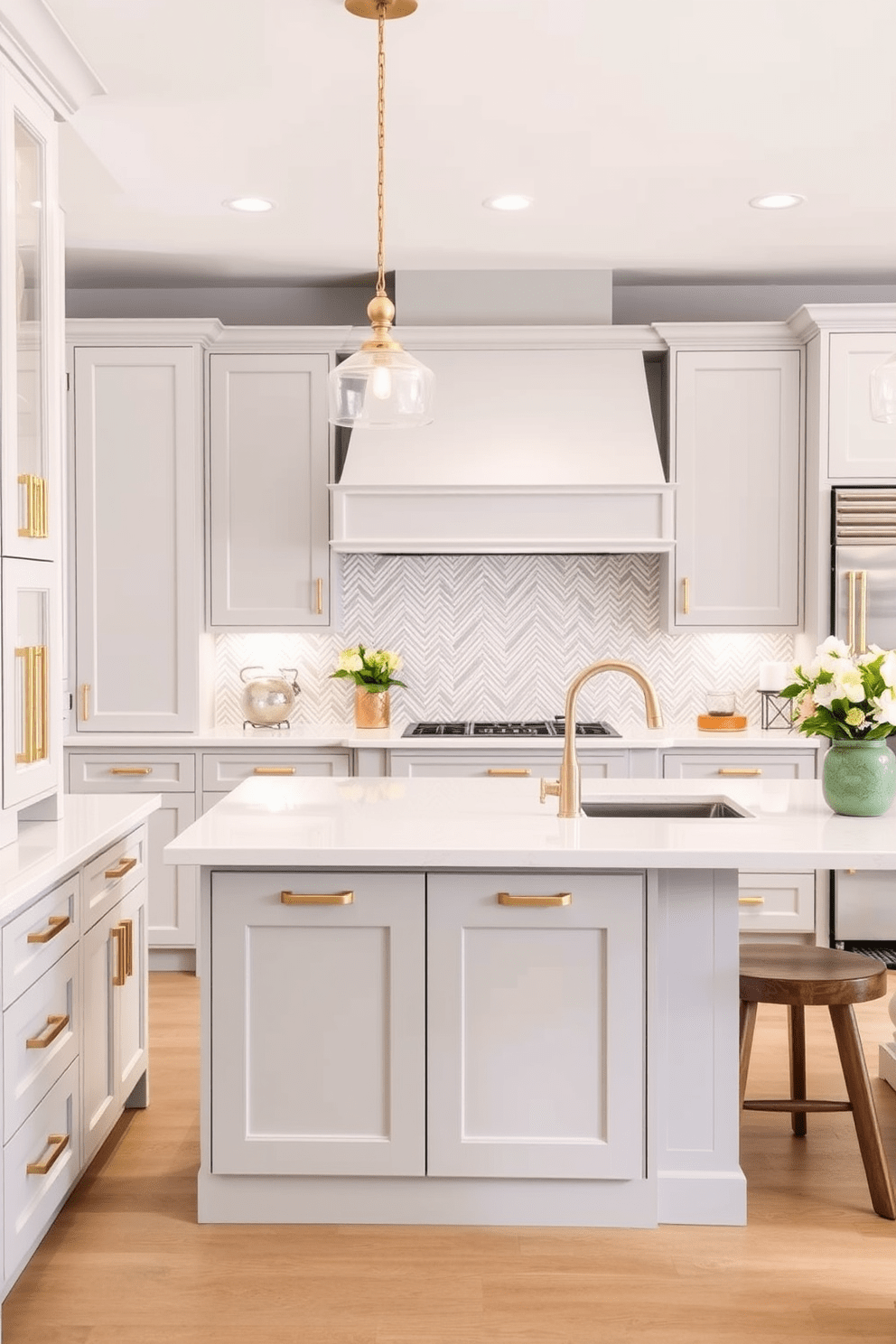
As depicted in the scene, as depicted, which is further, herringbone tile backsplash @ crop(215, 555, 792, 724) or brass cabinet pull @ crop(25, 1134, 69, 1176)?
herringbone tile backsplash @ crop(215, 555, 792, 724)

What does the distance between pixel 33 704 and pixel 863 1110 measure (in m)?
2.07

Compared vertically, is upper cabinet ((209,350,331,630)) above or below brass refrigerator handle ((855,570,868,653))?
above

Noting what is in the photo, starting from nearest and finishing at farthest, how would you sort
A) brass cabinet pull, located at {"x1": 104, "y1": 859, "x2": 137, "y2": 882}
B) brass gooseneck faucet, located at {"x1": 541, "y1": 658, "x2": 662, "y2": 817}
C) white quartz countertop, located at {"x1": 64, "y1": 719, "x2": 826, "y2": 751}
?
brass gooseneck faucet, located at {"x1": 541, "y1": 658, "x2": 662, "y2": 817}
brass cabinet pull, located at {"x1": 104, "y1": 859, "x2": 137, "y2": 882}
white quartz countertop, located at {"x1": 64, "y1": 719, "x2": 826, "y2": 751}

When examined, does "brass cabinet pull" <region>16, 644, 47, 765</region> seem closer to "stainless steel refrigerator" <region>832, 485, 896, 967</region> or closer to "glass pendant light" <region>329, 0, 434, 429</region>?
"glass pendant light" <region>329, 0, 434, 429</region>

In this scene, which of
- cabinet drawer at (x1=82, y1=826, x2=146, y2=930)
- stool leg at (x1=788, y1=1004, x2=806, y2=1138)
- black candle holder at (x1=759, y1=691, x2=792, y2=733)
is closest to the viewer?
cabinet drawer at (x1=82, y1=826, x2=146, y2=930)

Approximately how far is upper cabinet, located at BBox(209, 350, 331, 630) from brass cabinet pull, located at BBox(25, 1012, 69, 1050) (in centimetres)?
244

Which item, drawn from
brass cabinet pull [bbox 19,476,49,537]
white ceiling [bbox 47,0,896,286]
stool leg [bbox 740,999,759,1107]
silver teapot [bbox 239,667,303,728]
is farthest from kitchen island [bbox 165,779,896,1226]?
silver teapot [bbox 239,667,303,728]

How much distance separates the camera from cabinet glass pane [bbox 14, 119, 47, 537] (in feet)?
8.79

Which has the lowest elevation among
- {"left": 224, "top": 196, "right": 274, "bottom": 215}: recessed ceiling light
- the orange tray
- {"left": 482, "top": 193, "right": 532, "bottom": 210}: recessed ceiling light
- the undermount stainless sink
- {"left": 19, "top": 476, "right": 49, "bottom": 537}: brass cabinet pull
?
the undermount stainless sink

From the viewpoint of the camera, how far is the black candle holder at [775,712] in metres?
4.89

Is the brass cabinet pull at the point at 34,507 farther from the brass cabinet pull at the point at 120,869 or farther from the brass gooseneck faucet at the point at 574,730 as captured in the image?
the brass gooseneck faucet at the point at 574,730

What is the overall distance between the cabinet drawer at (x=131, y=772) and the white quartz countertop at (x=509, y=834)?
147cm

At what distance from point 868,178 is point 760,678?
1.86 m

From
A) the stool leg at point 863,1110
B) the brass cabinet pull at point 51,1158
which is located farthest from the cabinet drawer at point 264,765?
the stool leg at point 863,1110
